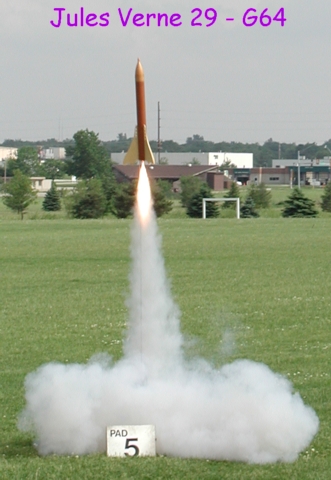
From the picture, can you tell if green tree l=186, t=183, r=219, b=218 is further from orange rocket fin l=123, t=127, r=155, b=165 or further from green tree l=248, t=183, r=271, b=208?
orange rocket fin l=123, t=127, r=155, b=165

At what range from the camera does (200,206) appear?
60.9 metres

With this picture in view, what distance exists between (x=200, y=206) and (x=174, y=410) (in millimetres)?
51425

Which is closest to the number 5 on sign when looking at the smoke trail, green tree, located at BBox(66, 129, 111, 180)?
the smoke trail

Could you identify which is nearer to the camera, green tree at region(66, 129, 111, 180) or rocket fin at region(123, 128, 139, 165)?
rocket fin at region(123, 128, 139, 165)

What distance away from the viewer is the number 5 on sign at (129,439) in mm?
9039

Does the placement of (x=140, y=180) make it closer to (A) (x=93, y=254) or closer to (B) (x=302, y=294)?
(B) (x=302, y=294)

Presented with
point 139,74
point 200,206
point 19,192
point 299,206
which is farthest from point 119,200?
point 139,74

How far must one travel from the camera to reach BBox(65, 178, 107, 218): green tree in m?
60.5

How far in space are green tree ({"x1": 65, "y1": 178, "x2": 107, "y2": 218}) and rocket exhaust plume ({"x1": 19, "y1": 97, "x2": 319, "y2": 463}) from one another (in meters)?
50.1

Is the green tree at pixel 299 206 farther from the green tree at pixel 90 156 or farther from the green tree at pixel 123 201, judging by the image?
the green tree at pixel 90 156

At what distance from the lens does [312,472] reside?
878cm

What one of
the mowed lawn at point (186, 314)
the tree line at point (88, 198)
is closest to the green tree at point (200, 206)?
the tree line at point (88, 198)

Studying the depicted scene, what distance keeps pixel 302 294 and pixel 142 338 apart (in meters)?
11.9

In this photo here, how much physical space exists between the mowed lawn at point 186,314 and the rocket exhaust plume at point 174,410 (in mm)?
233
